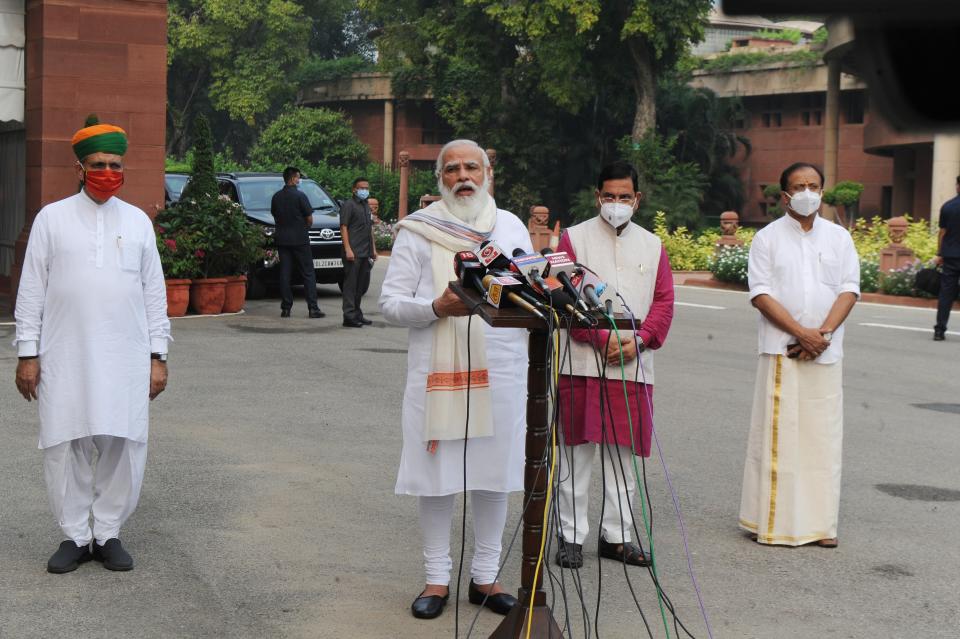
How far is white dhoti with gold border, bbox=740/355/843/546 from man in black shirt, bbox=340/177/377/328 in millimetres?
10062

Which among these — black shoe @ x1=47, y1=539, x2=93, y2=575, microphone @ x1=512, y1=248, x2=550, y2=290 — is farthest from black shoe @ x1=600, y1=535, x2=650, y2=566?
black shoe @ x1=47, y1=539, x2=93, y2=575

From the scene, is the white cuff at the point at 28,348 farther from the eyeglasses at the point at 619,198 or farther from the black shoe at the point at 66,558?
the eyeglasses at the point at 619,198

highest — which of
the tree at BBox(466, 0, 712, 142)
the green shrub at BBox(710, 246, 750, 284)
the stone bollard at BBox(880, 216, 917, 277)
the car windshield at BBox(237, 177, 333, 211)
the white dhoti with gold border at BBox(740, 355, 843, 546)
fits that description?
the tree at BBox(466, 0, 712, 142)

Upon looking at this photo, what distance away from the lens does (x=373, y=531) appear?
21.5 feet

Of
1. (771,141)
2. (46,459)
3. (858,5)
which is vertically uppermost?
(771,141)

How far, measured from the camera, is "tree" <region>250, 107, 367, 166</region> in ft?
193

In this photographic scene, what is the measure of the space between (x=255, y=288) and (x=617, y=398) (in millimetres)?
14554

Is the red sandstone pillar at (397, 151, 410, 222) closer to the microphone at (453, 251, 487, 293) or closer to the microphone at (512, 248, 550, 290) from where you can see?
the microphone at (453, 251, 487, 293)

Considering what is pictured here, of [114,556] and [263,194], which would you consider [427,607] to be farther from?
[263,194]

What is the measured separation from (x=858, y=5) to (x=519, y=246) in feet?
13.6

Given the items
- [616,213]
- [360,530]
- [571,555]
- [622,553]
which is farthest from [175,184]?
[571,555]

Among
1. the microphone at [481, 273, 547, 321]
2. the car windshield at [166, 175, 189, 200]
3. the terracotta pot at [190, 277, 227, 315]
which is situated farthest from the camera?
the car windshield at [166, 175, 189, 200]

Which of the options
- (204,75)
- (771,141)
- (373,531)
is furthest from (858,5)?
(204,75)

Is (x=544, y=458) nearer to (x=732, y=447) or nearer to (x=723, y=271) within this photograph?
(x=732, y=447)
